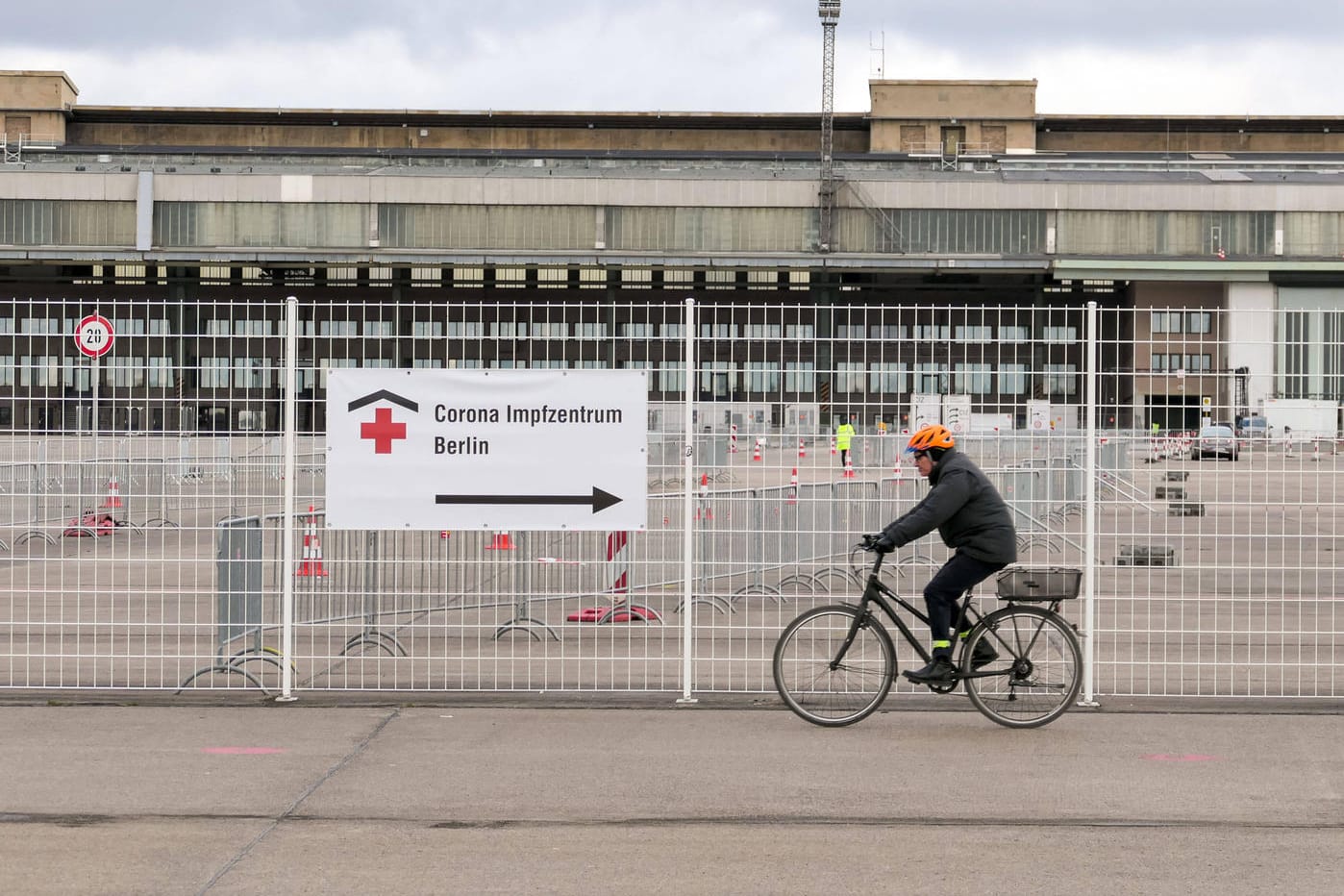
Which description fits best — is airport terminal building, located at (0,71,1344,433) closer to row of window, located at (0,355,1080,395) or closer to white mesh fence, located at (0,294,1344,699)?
white mesh fence, located at (0,294,1344,699)

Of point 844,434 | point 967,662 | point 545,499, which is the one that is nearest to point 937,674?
point 967,662

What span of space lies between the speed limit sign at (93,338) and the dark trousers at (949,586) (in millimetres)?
5281

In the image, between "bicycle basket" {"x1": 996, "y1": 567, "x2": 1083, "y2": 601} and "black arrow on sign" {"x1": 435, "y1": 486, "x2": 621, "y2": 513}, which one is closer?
"bicycle basket" {"x1": 996, "y1": 567, "x2": 1083, "y2": 601}

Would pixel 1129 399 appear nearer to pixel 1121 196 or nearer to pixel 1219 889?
pixel 1219 889

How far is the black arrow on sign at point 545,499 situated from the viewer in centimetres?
960

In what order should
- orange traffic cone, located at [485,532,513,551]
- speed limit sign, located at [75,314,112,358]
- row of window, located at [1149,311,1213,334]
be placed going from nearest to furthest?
1. row of window, located at [1149,311,1213,334]
2. speed limit sign, located at [75,314,112,358]
3. orange traffic cone, located at [485,532,513,551]

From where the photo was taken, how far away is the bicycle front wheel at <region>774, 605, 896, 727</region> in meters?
8.80

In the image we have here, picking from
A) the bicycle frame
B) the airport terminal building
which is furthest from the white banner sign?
the airport terminal building

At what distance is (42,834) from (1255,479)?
7.99 metres

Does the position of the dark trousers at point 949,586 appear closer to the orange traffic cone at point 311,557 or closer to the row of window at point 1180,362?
the row of window at point 1180,362

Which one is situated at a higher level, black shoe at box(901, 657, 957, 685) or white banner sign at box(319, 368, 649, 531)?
white banner sign at box(319, 368, 649, 531)

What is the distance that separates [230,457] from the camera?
11250 millimetres

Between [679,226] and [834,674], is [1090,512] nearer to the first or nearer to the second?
[834,674]

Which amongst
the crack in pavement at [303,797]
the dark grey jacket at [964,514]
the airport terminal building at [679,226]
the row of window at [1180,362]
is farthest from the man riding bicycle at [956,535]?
the airport terminal building at [679,226]
